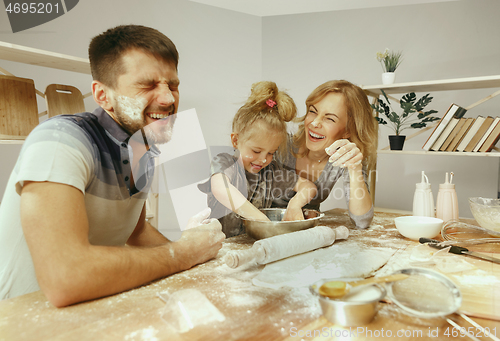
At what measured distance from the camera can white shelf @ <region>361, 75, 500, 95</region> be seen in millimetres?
1933

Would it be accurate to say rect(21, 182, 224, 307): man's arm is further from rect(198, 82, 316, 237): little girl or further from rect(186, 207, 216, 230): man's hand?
rect(198, 82, 316, 237): little girl

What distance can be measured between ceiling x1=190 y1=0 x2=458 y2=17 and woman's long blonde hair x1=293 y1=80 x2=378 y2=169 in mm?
1056

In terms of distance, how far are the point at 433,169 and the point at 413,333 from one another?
2210 millimetres

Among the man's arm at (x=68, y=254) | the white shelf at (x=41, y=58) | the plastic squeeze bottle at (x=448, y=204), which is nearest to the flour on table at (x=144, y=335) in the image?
the man's arm at (x=68, y=254)

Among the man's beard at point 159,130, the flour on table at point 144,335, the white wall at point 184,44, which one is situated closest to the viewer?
the flour on table at point 144,335

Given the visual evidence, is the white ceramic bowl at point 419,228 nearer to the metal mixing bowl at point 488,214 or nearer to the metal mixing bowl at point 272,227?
the metal mixing bowl at point 488,214

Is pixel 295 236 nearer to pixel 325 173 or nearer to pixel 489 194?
pixel 325 173

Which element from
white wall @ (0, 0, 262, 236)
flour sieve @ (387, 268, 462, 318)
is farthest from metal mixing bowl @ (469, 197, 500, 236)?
white wall @ (0, 0, 262, 236)

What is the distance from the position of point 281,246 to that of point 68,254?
1.60ft

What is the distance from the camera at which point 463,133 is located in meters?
2.02

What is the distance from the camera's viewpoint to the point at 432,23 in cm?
232

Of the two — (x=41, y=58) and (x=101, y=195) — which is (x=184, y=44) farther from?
(x=101, y=195)

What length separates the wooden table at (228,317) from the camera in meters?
0.50

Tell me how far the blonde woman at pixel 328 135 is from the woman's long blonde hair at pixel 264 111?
203mm
